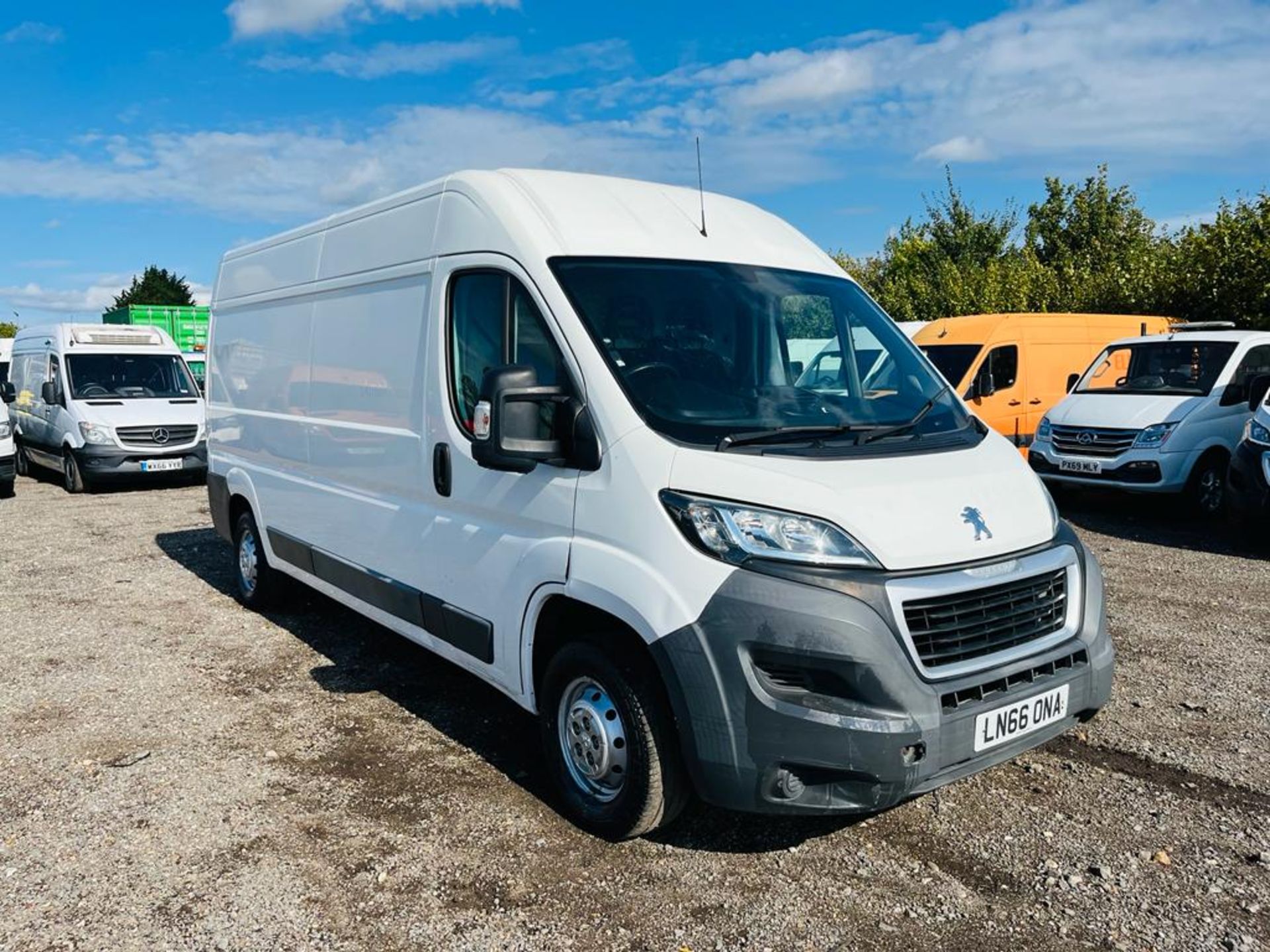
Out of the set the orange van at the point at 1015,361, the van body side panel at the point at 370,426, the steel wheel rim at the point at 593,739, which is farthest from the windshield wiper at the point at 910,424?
the orange van at the point at 1015,361

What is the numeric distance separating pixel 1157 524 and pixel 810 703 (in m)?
9.05

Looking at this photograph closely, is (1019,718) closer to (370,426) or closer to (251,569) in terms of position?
(370,426)

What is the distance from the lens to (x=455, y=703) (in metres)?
5.30

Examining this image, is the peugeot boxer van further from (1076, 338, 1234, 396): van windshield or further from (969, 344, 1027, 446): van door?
(969, 344, 1027, 446): van door

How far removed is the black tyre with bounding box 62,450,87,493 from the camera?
14.0 meters

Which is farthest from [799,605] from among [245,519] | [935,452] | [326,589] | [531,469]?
[245,519]

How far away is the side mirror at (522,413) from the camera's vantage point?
11.7 ft

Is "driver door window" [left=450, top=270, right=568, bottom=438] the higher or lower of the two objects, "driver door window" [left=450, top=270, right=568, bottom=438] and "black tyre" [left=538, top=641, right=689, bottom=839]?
the higher

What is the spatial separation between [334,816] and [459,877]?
0.75 m

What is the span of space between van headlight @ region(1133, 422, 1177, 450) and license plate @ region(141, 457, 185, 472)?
12083 mm

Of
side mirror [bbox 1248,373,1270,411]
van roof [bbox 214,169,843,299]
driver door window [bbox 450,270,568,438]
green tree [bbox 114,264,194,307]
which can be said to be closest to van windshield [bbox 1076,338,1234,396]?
side mirror [bbox 1248,373,1270,411]

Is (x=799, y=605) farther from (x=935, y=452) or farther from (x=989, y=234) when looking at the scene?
(x=989, y=234)

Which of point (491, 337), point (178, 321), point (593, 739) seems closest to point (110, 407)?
point (491, 337)

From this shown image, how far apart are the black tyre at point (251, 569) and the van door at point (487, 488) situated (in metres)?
2.84
